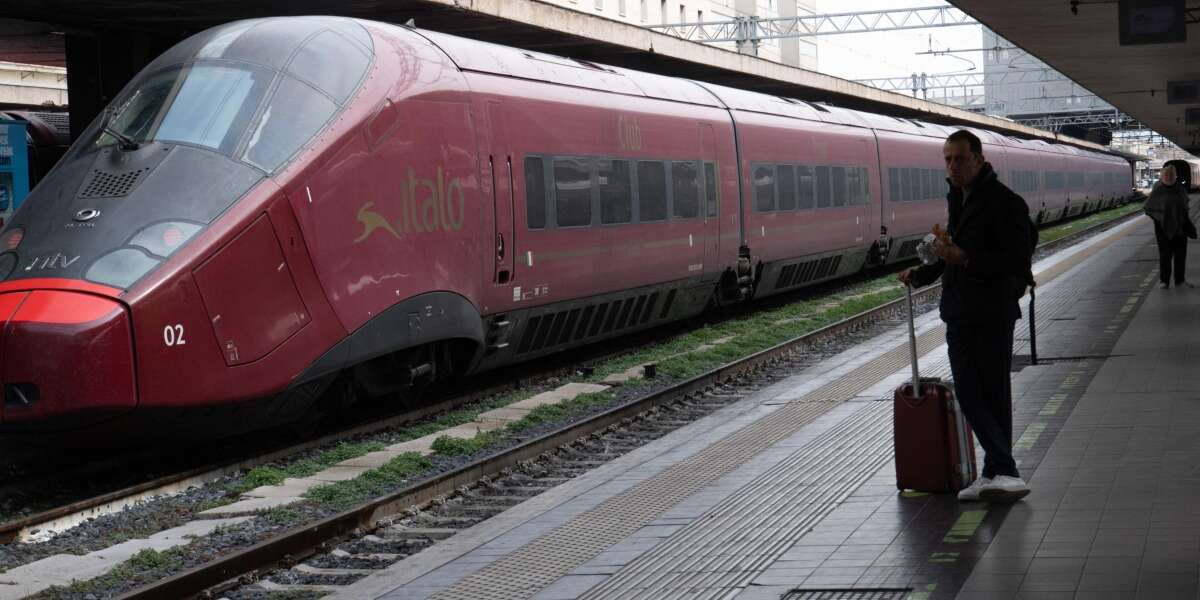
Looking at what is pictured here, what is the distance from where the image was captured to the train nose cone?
7.99m

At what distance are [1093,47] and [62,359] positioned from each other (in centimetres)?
2179

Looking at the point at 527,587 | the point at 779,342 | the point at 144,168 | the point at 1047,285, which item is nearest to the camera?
the point at 527,587

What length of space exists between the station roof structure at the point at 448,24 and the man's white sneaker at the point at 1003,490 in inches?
408

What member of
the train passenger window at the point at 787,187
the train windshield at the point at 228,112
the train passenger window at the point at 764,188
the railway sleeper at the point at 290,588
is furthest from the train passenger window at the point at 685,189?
the railway sleeper at the point at 290,588

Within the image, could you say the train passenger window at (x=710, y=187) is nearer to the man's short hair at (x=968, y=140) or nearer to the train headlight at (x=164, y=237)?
the train headlight at (x=164, y=237)

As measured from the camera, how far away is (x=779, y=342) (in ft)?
53.8

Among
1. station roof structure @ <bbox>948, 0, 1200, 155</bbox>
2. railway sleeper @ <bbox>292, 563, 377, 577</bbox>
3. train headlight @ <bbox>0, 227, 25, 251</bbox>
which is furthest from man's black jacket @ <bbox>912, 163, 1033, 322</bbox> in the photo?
station roof structure @ <bbox>948, 0, 1200, 155</bbox>

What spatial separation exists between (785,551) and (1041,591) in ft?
4.35

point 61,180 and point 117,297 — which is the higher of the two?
point 61,180

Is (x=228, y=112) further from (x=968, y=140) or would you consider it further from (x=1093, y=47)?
(x=1093, y=47)

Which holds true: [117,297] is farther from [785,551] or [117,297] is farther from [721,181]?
[721,181]

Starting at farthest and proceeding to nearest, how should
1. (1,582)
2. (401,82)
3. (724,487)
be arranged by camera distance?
1. (401,82)
2. (724,487)
3. (1,582)

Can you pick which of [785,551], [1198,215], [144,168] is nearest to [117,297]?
[144,168]

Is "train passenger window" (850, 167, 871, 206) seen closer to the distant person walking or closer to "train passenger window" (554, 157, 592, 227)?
the distant person walking
